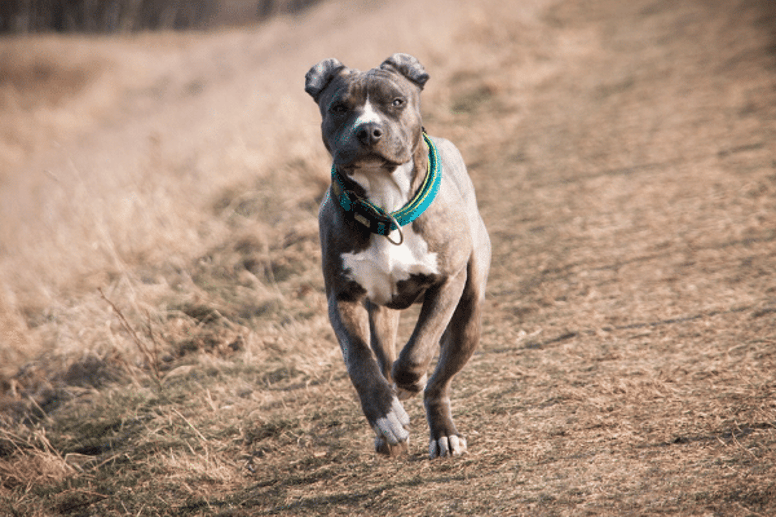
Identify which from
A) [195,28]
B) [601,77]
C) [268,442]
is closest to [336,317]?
[268,442]

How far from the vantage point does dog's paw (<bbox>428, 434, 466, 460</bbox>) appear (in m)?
3.11

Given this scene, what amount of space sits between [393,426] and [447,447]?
579mm

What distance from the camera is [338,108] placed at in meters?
2.86

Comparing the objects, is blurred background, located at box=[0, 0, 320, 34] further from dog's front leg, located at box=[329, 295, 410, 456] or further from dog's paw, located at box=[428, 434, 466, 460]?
dog's paw, located at box=[428, 434, 466, 460]

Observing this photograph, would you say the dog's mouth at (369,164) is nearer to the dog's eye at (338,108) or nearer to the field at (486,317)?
the dog's eye at (338,108)

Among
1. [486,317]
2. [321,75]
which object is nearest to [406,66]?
[321,75]

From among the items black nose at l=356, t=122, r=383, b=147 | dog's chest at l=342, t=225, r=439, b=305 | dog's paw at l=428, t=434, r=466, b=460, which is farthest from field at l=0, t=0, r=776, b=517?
black nose at l=356, t=122, r=383, b=147

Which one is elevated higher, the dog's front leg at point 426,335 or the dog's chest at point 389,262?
the dog's chest at point 389,262

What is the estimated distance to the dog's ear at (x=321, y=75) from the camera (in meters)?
3.03

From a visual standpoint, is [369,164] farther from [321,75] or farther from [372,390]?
[372,390]

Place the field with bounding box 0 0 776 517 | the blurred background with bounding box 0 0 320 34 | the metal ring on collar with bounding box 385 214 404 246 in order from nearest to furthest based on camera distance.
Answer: the metal ring on collar with bounding box 385 214 404 246
the field with bounding box 0 0 776 517
the blurred background with bounding box 0 0 320 34

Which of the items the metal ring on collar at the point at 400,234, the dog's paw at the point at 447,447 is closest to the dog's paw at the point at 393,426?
the dog's paw at the point at 447,447

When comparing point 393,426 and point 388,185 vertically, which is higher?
point 388,185

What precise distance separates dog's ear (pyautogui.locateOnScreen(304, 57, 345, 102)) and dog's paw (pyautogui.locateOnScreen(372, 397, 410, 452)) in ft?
4.78
